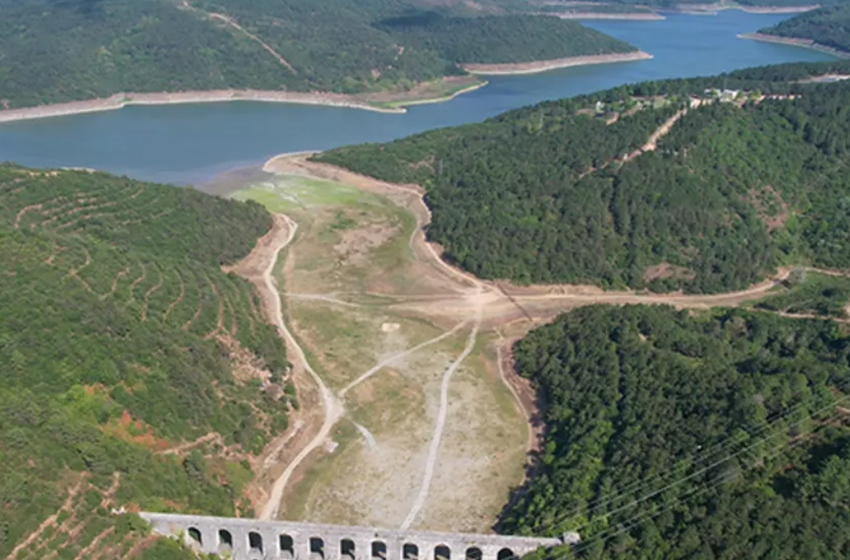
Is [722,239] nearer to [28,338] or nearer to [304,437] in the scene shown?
[304,437]

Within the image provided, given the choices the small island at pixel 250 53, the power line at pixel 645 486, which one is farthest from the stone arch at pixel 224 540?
the small island at pixel 250 53

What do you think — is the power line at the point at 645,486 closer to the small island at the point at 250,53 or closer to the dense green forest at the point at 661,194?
the dense green forest at the point at 661,194

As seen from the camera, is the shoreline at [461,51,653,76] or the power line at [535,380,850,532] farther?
the shoreline at [461,51,653,76]

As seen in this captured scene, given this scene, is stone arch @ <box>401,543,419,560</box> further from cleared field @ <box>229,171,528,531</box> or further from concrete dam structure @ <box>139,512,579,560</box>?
cleared field @ <box>229,171,528,531</box>

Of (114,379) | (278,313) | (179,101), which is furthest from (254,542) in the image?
(179,101)

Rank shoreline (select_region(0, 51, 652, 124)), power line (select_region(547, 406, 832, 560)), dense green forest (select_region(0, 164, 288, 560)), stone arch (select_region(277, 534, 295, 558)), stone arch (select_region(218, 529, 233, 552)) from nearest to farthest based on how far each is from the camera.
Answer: power line (select_region(547, 406, 832, 560)) < dense green forest (select_region(0, 164, 288, 560)) < stone arch (select_region(218, 529, 233, 552)) < stone arch (select_region(277, 534, 295, 558)) < shoreline (select_region(0, 51, 652, 124))

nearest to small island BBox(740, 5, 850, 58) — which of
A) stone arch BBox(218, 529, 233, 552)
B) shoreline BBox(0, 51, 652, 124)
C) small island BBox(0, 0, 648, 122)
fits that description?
small island BBox(0, 0, 648, 122)

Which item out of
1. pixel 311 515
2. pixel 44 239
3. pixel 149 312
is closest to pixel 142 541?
pixel 311 515
